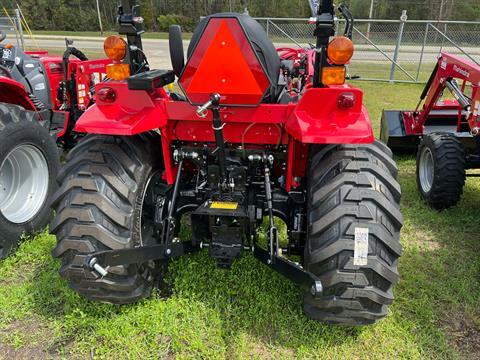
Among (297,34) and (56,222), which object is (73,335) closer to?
(56,222)

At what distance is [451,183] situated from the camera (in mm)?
4266

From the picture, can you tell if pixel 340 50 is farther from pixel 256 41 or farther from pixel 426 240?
pixel 426 240

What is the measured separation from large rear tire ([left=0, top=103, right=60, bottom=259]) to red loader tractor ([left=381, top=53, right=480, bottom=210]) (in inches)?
151

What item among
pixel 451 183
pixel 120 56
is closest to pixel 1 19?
pixel 120 56

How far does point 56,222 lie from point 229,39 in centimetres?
150

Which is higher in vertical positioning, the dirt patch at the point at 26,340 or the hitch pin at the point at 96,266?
the hitch pin at the point at 96,266

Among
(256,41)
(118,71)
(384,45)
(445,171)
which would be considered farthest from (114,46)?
(384,45)

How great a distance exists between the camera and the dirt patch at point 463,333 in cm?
265

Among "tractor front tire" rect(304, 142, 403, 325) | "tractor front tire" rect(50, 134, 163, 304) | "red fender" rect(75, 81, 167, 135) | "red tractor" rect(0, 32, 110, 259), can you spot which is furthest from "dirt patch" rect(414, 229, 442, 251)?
"red tractor" rect(0, 32, 110, 259)

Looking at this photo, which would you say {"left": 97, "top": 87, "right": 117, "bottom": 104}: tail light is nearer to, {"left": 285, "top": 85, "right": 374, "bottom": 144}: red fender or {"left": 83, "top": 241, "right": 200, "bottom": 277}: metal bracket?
{"left": 83, "top": 241, "right": 200, "bottom": 277}: metal bracket

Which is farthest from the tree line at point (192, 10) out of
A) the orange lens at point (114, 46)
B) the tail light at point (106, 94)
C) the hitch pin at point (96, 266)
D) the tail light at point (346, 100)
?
the hitch pin at point (96, 266)

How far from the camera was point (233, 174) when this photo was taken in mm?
2742

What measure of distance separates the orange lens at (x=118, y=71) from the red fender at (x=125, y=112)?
5 cm

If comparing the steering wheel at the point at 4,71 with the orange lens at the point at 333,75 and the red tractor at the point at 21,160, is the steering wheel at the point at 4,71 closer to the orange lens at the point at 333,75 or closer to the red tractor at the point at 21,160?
the red tractor at the point at 21,160
